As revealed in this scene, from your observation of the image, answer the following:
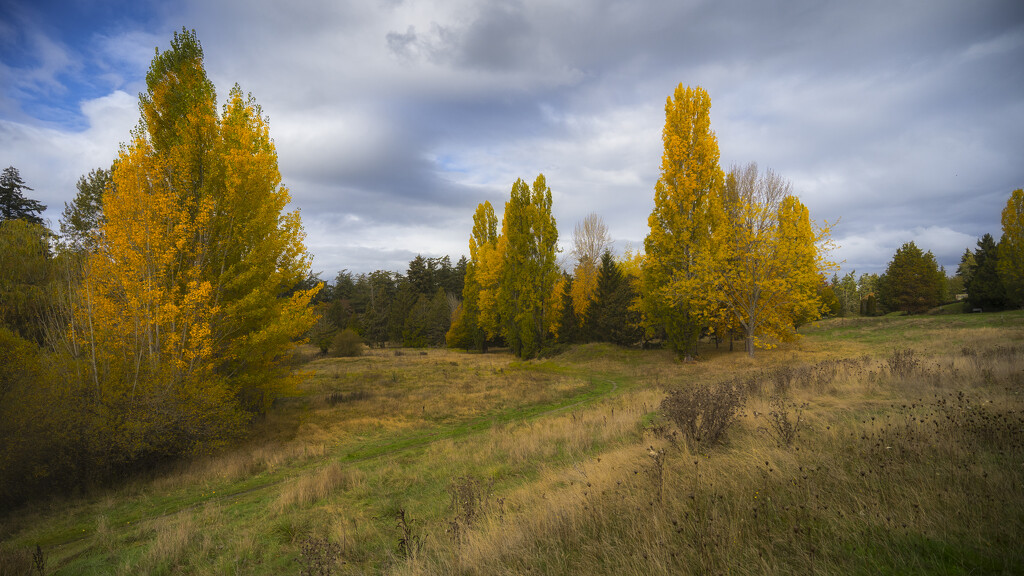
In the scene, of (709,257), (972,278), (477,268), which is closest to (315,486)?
(709,257)

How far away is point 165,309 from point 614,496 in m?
12.8

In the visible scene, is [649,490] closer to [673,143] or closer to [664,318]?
[664,318]

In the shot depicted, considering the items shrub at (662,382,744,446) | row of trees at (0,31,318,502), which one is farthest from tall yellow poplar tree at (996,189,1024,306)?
row of trees at (0,31,318,502)

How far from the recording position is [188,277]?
12594 millimetres

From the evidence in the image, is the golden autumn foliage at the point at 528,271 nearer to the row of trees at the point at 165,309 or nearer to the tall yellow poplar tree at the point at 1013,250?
the row of trees at the point at 165,309

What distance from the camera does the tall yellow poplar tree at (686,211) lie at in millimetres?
25062

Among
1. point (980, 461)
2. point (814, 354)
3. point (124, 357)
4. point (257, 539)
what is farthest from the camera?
point (814, 354)

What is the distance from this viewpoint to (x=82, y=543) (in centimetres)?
671

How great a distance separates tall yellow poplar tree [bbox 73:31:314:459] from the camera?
413 inches

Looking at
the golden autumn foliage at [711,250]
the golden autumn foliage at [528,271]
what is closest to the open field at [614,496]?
the golden autumn foliage at [711,250]

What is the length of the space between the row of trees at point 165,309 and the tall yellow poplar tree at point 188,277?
44 mm

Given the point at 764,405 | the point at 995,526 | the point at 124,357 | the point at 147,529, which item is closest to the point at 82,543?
the point at 147,529

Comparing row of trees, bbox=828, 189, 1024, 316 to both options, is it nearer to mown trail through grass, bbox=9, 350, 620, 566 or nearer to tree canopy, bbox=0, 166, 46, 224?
mown trail through grass, bbox=9, 350, 620, 566

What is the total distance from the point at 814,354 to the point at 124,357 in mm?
29620
